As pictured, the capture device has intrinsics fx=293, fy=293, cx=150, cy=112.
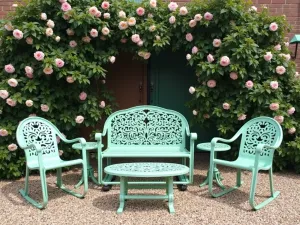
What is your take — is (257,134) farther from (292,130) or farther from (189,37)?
(189,37)

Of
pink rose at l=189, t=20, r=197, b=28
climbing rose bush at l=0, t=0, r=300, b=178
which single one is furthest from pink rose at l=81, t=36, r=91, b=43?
pink rose at l=189, t=20, r=197, b=28

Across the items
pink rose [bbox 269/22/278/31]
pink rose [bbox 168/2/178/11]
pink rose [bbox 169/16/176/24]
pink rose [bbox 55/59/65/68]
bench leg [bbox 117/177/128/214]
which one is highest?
pink rose [bbox 168/2/178/11]

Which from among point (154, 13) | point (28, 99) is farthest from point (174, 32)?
point (28, 99)

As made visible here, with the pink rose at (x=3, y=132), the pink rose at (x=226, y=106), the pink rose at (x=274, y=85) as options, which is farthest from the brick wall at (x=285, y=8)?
the pink rose at (x=3, y=132)

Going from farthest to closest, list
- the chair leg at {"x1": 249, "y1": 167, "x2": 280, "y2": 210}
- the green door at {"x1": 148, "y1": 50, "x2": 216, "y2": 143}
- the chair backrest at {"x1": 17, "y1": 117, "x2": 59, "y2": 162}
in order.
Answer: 1. the green door at {"x1": 148, "y1": 50, "x2": 216, "y2": 143}
2. the chair backrest at {"x1": 17, "y1": 117, "x2": 59, "y2": 162}
3. the chair leg at {"x1": 249, "y1": 167, "x2": 280, "y2": 210}

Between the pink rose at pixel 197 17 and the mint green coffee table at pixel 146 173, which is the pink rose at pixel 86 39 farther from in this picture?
the mint green coffee table at pixel 146 173

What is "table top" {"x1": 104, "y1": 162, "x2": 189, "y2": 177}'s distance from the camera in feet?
8.98

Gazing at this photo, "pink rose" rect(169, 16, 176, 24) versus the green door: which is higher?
"pink rose" rect(169, 16, 176, 24)

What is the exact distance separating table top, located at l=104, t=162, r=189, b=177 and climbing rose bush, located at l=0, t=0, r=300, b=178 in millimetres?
1363

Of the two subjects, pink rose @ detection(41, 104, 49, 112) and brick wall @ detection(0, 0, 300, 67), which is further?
brick wall @ detection(0, 0, 300, 67)

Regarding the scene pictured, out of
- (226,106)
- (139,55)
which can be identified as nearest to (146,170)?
(226,106)

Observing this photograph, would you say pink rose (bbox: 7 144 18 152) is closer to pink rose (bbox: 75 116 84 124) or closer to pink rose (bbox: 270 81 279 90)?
pink rose (bbox: 75 116 84 124)

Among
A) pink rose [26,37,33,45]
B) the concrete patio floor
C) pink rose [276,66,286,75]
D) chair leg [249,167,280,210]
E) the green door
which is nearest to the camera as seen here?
the concrete patio floor

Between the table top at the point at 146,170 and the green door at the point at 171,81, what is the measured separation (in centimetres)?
244
